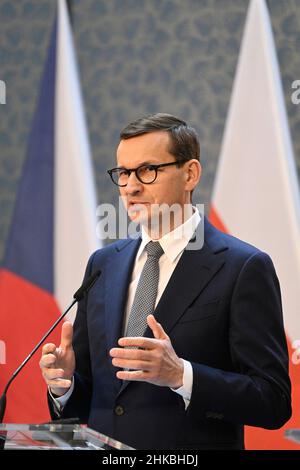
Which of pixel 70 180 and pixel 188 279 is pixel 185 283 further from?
pixel 70 180

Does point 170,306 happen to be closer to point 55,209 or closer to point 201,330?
point 201,330

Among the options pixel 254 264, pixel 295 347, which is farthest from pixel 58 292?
pixel 254 264

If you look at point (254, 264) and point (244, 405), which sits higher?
point (254, 264)

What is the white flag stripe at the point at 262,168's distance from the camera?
306cm

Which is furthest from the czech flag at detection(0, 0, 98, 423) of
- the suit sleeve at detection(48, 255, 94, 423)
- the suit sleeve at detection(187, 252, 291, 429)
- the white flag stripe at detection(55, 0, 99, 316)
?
the suit sleeve at detection(187, 252, 291, 429)

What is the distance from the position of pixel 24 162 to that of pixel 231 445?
6.85 feet

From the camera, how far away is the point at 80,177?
346 centimetres

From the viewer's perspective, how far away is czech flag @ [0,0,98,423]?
3379 mm

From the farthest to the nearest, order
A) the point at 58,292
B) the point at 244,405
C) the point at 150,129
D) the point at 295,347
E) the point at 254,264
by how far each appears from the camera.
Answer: the point at 58,292 < the point at 295,347 < the point at 150,129 < the point at 254,264 < the point at 244,405

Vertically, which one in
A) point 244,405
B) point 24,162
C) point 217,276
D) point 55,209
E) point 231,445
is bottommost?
point 231,445

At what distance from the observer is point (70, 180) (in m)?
3.48

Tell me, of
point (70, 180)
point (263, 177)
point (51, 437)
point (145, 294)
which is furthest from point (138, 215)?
point (70, 180)

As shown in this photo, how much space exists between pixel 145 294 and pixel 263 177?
133 centimetres

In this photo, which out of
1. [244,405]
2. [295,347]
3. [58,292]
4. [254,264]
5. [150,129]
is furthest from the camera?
[58,292]
